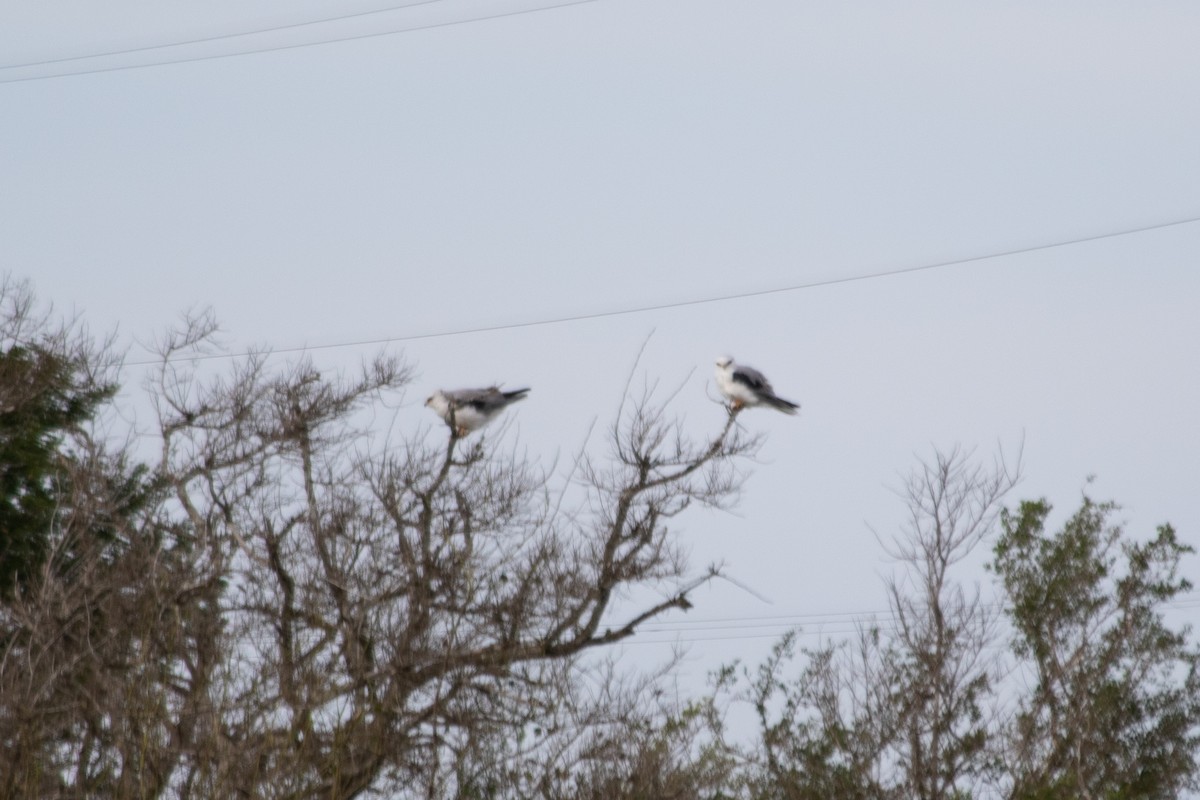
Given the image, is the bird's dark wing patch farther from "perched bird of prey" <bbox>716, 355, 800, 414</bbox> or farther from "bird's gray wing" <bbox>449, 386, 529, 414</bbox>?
"bird's gray wing" <bbox>449, 386, 529, 414</bbox>

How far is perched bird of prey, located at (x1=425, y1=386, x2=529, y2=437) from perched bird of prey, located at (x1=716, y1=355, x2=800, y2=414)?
2.07 metres

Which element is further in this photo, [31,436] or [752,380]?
[31,436]

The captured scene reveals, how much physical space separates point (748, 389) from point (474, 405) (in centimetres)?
282

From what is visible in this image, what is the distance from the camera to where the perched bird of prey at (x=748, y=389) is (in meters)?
16.8

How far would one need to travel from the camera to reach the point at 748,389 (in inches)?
667

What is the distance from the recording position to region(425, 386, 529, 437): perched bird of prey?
1592 centimetres

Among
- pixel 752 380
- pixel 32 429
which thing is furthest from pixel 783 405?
pixel 32 429

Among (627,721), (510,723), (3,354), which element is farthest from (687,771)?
(3,354)

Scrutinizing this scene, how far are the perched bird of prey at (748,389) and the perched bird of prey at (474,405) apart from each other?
2.07m

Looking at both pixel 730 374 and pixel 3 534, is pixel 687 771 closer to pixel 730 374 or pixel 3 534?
pixel 730 374

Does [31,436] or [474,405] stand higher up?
[31,436]

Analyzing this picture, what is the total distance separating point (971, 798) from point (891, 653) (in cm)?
164

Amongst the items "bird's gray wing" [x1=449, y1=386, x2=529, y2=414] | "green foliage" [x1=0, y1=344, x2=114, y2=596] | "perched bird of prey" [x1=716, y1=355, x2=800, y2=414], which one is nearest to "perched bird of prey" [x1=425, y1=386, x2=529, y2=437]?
"bird's gray wing" [x1=449, y1=386, x2=529, y2=414]

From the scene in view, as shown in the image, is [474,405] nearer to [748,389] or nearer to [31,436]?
[748,389]
